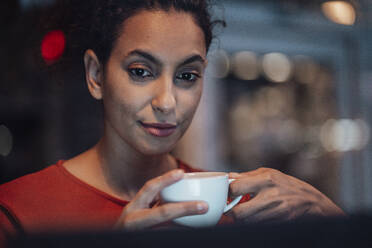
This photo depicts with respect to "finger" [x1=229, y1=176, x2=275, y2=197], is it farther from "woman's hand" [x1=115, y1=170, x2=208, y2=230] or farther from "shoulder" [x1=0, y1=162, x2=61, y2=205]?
"shoulder" [x1=0, y1=162, x2=61, y2=205]

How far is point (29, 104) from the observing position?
1.45 metres

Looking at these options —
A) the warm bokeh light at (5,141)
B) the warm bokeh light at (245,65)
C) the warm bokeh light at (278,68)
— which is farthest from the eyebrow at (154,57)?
the warm bokeh light at (278,68)

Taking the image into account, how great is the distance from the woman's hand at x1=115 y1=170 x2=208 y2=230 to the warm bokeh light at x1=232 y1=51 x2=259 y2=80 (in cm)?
182

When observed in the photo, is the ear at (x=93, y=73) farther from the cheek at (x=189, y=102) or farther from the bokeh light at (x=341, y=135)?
the bokeh light at (x=341, y=135)

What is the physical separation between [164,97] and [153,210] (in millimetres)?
174

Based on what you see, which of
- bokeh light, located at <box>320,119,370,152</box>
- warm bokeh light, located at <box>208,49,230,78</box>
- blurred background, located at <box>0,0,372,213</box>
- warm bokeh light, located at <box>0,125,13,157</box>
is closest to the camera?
warm bokeh light, located at <box>0,125,13,157</box>

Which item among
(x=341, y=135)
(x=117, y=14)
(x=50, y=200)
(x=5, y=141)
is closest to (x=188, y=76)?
(x=117, y=14)

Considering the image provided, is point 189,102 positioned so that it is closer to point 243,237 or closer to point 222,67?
point 243,237

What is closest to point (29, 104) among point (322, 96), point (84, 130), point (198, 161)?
point (84, 130)

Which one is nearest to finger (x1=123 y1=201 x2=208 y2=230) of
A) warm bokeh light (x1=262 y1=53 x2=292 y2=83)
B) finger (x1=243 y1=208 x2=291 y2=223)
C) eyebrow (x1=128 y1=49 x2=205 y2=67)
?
finger (x1=243 y1=208 x2=291 y2=223)

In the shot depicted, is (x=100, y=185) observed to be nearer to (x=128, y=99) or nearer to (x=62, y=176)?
(x=62, y=176)

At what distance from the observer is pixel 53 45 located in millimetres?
770

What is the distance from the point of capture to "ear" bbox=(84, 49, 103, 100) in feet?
2.11

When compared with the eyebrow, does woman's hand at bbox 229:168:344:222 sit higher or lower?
lower
